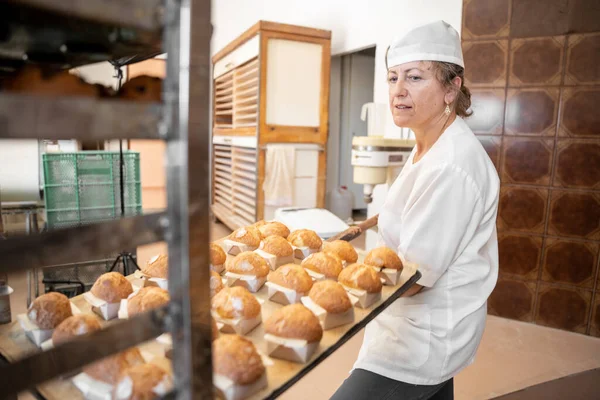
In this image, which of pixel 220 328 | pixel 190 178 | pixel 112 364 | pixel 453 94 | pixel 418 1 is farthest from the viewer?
pixel 418 1

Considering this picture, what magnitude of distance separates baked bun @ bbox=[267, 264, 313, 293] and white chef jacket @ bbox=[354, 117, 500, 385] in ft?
1.27

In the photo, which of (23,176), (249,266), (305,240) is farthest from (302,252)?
(23,176)

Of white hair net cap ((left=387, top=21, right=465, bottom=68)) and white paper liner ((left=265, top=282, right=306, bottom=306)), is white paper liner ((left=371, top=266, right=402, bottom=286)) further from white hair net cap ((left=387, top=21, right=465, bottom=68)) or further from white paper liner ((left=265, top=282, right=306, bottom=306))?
white hair net cap ((left=387, top=21, right=465, bottom=68))

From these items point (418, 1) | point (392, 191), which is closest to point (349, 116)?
point (418, 1)

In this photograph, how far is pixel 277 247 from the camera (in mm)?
1499

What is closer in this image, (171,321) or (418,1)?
(171,321)

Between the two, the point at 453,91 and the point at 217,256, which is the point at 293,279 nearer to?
the point at 217,256

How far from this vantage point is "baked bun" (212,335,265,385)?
0.75 metres

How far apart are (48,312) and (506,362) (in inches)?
110

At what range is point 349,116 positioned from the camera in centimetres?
654

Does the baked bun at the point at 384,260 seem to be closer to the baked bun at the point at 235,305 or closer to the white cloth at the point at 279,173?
the baked bun at the point at 235,305

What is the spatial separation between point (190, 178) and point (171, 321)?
197 mm

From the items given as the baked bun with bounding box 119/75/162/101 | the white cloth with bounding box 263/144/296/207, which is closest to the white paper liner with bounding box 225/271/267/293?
the baked bun with bounding box 119/75/162/101

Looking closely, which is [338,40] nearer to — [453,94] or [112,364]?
[453,94]
